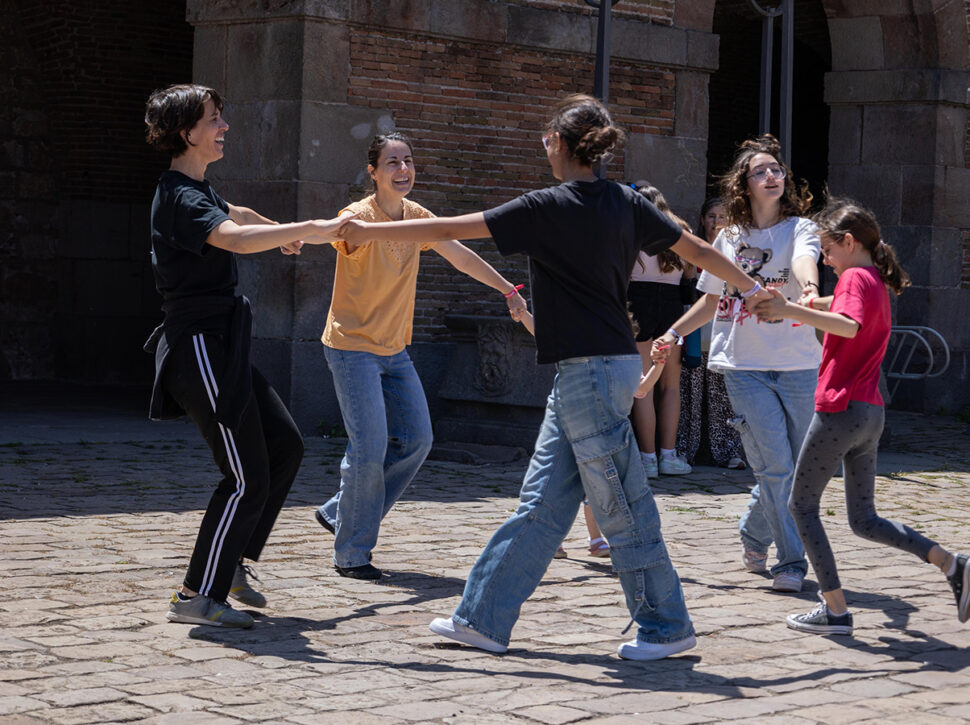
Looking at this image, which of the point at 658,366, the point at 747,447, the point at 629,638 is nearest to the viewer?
the point at 629,638

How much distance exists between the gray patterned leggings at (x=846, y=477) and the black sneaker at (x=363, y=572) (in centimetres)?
174

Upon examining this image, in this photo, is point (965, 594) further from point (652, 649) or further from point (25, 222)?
point (25, 222)

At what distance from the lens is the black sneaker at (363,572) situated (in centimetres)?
641

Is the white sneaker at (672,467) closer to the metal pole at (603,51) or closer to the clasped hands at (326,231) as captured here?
the metal pole at (603,51)

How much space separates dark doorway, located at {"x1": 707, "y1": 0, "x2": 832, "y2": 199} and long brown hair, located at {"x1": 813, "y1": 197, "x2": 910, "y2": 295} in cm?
1366

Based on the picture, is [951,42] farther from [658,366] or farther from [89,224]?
[658,366]

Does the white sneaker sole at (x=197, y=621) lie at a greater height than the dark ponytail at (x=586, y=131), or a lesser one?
lesser

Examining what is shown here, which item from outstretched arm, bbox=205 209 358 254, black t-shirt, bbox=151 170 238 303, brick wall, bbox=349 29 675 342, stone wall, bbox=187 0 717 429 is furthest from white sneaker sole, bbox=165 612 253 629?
brick wall, bbox=349 29 675 342

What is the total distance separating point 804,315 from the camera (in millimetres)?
5344

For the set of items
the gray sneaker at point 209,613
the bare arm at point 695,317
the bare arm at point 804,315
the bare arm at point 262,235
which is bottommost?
the gray sneaker at point 209,613

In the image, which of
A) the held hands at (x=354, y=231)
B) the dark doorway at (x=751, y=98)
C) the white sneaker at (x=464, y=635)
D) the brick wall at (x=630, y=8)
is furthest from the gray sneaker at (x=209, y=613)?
the dark doorway at (x=751, y=98)

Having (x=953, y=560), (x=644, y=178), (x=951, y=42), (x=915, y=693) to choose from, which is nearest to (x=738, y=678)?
(x=915, y=693)

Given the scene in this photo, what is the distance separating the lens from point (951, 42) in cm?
1561

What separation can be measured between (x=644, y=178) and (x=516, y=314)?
7615 mm
